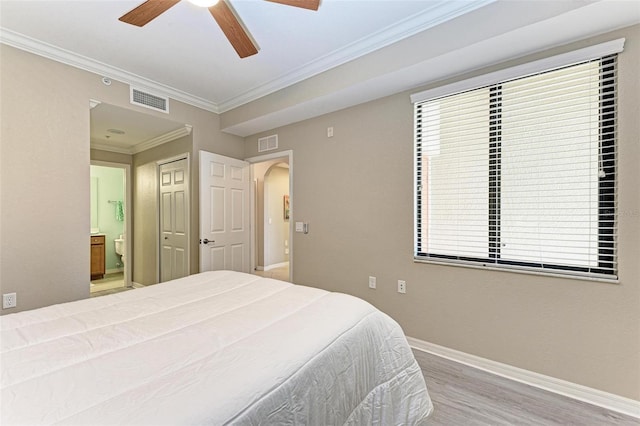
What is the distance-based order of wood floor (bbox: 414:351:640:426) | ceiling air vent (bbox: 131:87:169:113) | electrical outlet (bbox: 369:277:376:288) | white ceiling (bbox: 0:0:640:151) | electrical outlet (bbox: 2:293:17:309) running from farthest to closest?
ceiling air vent (bbox: 131:87:169:113), electrical outlet (bbox: 369:277:376:288), electrical outlet (bbox: 2:293:17:309), white ceiling (bbox: 0:0:640:151), wood floor (bbox: 414:351:640:426)

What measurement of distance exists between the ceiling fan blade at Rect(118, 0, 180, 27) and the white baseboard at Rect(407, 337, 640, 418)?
313 cm

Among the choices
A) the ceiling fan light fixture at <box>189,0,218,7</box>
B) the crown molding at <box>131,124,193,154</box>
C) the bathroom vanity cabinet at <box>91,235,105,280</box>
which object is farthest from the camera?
the bathroom vanity cabinet at <box>91,235,105,280</box>

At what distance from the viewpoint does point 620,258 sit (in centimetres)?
178

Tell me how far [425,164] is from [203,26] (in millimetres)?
2215

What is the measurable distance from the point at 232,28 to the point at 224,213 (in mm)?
2410

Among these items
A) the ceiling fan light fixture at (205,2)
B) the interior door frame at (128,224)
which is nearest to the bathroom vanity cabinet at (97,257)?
the interior door frame at (128,224)

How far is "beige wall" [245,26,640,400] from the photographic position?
5.80 feet

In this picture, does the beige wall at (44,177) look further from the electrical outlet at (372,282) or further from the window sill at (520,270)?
the window sill at (520,270)

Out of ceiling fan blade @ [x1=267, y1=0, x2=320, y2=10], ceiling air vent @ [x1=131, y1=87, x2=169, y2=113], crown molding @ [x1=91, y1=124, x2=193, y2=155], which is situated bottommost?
crown molding @ [x1=91, y1=124, x2=193, y2=155]

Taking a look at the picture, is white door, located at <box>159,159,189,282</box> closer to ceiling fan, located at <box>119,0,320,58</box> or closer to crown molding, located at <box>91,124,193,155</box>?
crown molding, located at <box>91,124,193,155</box>

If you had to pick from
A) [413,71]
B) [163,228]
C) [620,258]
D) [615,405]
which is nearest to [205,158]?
[163,228]

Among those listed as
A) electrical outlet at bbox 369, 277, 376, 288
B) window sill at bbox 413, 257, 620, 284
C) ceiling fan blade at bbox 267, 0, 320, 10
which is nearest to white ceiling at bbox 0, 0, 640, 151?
ceiling fan blade at bbox 267, 0, 320, 10

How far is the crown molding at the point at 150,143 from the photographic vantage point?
3754 mm

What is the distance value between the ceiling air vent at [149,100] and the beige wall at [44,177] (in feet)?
0.67
